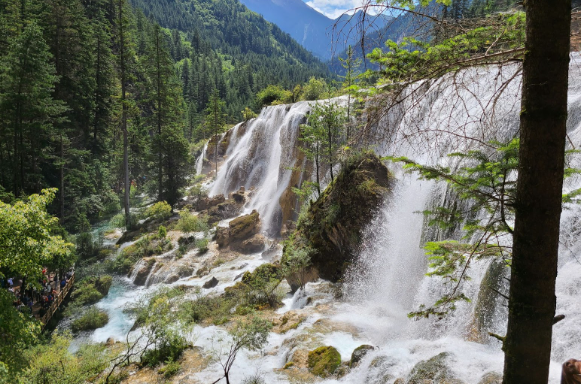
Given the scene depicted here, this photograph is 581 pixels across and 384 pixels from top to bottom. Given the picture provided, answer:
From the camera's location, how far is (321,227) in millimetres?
12922

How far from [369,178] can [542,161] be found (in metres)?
10.3

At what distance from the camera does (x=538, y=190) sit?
1966 millimetres

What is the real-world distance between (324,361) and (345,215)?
5948mm

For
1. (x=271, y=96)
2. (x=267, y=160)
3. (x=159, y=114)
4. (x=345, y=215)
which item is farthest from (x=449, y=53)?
(x=271, y=96)

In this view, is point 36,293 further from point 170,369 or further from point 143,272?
point 170,369

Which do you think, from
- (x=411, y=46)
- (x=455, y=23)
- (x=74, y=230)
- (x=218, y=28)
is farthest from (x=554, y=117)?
(x=218, y=28)

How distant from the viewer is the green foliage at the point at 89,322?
501 inches

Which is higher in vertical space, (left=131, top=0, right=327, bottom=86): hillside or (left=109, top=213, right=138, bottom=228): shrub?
(left=131, top=0, right=327, bottom=86): hillside

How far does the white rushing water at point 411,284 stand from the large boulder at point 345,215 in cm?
44

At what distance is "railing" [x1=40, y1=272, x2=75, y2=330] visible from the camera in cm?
1238

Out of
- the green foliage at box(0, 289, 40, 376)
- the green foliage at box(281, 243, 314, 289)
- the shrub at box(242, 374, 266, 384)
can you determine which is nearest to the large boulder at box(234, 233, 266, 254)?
the green foliage at box(281, 243, 314, 289)

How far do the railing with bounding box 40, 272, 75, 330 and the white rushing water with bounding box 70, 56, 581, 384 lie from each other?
72.2 inches

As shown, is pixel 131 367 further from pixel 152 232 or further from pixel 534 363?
pixel 152 232

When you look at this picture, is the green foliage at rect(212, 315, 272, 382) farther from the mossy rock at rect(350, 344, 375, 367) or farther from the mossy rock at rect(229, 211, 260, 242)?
the mossy rock at rect(229, 211, 260, 242)
